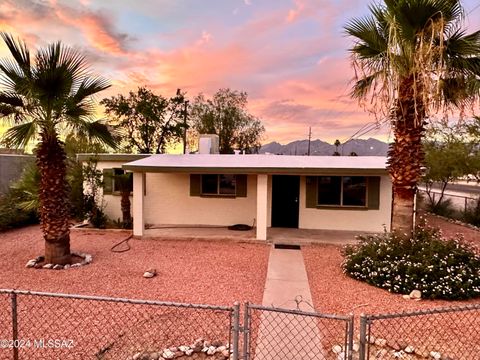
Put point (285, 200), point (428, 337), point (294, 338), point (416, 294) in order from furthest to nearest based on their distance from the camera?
1. point (285, 200)
2. point (416, 294)
3. point (428, 337)
4. point (294, 338)

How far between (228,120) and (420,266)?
28296 mm

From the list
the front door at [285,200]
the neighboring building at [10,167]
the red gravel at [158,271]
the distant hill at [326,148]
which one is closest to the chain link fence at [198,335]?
the red gravel at [158,271]

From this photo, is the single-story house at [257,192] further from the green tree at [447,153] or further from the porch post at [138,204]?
the green tree at [447,153]

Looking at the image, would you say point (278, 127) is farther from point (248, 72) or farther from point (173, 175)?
point (173, 175)

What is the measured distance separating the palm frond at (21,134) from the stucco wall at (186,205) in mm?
6315

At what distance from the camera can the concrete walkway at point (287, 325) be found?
4.26 metres

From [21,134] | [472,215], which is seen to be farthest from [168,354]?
[472,215]

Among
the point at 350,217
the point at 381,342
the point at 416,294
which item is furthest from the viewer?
the point at 350,217

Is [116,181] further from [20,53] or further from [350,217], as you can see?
[350,217]

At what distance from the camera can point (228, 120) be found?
3331 cm

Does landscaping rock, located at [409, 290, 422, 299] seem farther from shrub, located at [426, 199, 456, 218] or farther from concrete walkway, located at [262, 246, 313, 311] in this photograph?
shrub, located at [426, 199, 456, 218]

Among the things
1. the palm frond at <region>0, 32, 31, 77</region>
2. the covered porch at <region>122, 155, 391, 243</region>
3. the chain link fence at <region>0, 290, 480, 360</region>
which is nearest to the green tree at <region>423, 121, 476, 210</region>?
the covered porch at <region>122, 155, 391, 243</region>

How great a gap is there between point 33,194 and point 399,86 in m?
11.2

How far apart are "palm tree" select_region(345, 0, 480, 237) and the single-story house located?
319 cm
